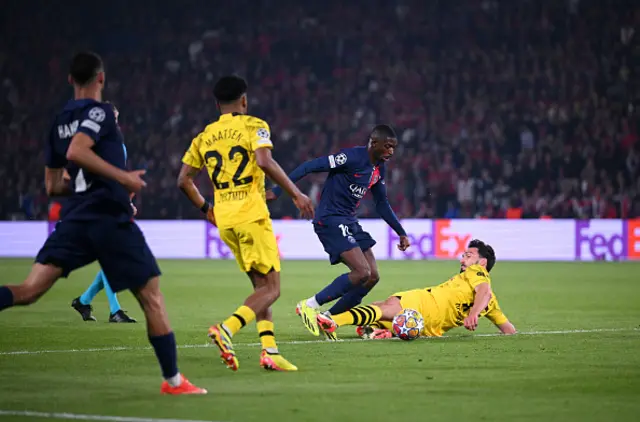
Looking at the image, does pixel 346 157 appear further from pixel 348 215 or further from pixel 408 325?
pixel 408 325

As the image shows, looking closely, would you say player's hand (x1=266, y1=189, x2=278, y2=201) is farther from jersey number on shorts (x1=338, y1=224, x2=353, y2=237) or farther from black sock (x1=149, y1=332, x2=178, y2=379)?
black sock (x1=149, y1=332, x2=178, y2=379)

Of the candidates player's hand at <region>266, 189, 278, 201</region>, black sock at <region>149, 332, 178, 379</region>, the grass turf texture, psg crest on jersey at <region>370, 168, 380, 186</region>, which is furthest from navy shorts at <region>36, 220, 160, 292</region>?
psg crest on jersey at <region>370, 168, 380, 186</region>

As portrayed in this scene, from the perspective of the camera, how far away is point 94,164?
267 inches

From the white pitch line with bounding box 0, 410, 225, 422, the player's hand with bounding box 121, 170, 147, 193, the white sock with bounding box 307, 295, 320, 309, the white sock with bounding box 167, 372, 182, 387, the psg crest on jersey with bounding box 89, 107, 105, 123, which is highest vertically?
the psg crest on jersey with bounding box 89, 107, 105, 123

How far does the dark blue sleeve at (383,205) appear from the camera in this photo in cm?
1212

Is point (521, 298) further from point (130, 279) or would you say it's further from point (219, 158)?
point (130, 279)

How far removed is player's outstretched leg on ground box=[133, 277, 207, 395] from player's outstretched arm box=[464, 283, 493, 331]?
3.94 metres

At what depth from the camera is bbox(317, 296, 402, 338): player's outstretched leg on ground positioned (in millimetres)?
10727

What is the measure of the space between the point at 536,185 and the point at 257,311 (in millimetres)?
24643

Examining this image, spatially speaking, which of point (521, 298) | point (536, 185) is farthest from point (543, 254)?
point (521, 298)

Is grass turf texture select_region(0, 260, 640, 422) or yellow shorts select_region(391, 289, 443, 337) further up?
yellow shorts select_region(391, 289, 443, 337)

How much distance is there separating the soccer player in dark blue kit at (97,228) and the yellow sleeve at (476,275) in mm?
4357

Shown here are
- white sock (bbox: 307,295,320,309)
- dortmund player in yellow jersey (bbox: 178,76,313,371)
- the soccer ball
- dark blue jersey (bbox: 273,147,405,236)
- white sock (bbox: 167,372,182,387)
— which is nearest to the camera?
white sock (bbox: 167,372,182,387)

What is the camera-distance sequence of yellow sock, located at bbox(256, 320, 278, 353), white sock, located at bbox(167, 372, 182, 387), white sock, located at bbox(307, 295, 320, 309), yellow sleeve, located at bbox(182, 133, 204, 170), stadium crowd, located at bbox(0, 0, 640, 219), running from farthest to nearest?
stadium crowd, located at bbox(0, 0, 640, 219), white sock, located at bbox(307, 295, 320, 309), yellow sleeve, located at bbox(182, 133, 204, 170), yellow sock, located at bbox(256, 320, 278, 353), white sock, located at bbox(167, 372, 182, 387)
